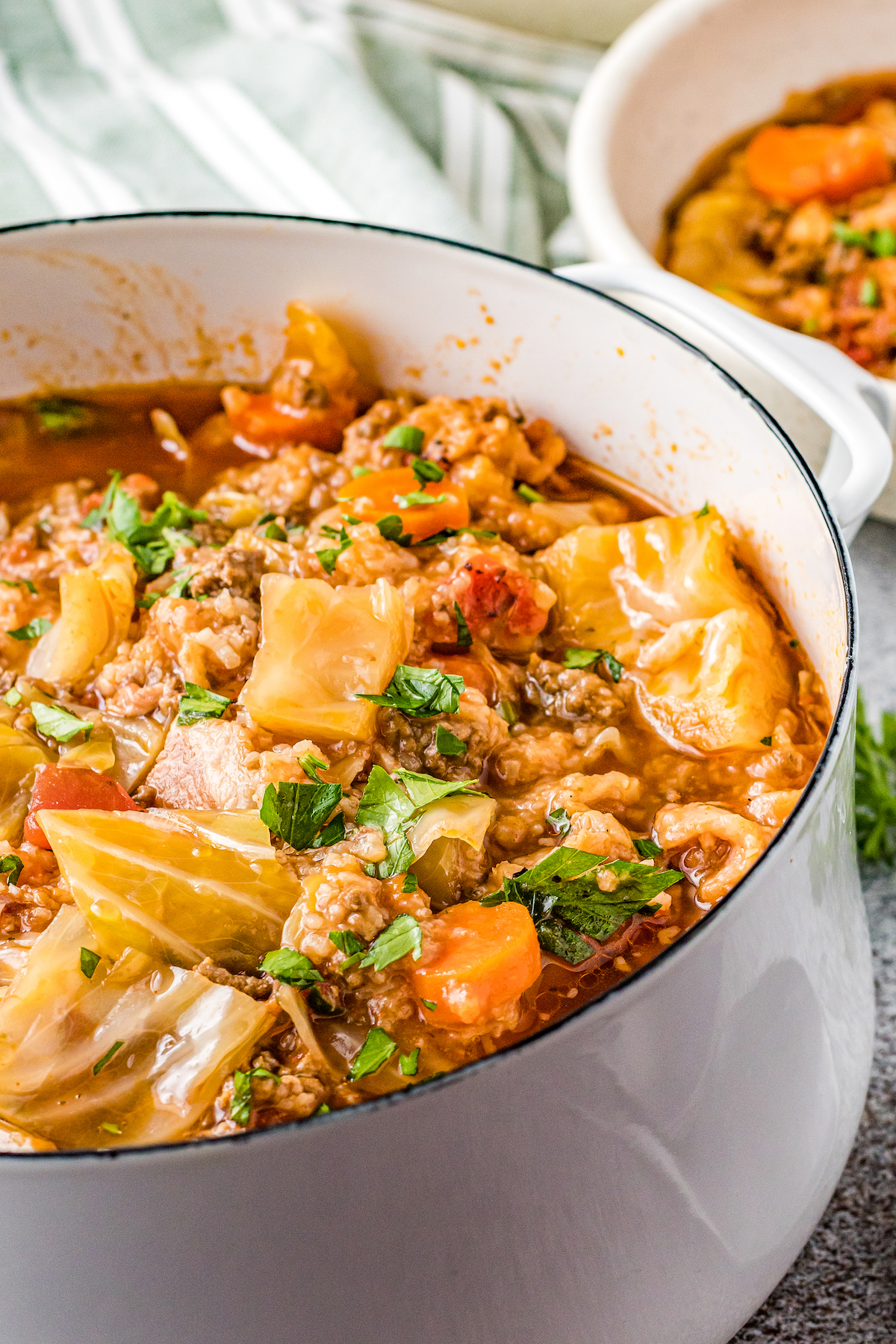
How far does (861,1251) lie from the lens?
2227mm

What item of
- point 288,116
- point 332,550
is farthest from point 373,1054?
point 288,116

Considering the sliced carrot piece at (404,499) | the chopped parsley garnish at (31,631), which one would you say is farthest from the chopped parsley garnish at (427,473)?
the chopped parsley garnish at (31,631)

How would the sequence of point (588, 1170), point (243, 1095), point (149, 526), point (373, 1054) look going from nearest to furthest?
point (588, 1170) → point (243, 1095) → point (373, 1054) → point (149, 526)

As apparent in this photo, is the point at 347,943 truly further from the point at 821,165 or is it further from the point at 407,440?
the point at 821,165

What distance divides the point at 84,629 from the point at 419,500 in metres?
0.65

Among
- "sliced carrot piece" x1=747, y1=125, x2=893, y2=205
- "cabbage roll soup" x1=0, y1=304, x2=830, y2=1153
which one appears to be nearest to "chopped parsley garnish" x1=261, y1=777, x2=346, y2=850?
"cabbage roll soup" x1=0, y1=304, x2=830, y2=1153

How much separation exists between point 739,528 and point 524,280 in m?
0.62

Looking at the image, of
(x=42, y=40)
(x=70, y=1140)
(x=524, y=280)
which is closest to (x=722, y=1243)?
(x=70, y=1140)

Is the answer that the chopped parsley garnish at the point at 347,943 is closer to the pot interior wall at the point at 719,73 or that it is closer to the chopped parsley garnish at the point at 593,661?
the chopped parsley garnish at the point at 593,661

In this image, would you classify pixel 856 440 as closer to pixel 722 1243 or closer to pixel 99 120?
pixel 722 1243

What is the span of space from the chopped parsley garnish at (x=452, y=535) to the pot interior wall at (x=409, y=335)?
41cm

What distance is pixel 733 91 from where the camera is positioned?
14.0 ft

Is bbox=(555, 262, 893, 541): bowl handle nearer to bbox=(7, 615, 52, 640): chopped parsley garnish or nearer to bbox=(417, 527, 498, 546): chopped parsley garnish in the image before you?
bbox=(417, 527, 498, 546): chopped parsley garnish

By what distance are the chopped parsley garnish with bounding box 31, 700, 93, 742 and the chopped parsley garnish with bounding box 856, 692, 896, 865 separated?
1513 mm
